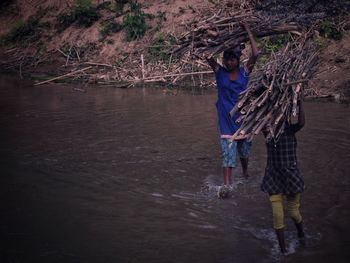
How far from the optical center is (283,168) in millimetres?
4363

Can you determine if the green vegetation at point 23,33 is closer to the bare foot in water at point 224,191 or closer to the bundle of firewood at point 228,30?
the bundle of firewood at point 228,30

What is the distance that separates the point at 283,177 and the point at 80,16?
13.8m

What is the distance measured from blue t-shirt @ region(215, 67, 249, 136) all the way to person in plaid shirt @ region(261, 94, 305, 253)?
4.29 feet

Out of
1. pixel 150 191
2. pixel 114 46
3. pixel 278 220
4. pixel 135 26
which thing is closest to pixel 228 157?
pixel 150 191

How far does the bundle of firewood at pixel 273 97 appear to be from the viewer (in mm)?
4246

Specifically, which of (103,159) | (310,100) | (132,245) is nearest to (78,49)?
(310,100)

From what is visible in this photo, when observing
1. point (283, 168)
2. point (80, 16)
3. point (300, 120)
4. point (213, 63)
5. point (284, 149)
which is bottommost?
point (283, 168)

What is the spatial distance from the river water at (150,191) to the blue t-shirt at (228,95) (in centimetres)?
72

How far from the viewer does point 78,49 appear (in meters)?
15.9

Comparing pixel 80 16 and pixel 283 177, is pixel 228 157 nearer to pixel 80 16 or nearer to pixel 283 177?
pixel 283 177

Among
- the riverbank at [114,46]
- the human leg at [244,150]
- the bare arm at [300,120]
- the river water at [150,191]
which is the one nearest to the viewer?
the bare arm at [300,120]

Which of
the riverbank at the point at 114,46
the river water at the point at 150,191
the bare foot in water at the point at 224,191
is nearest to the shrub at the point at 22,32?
the riverbank at the point at 114,46

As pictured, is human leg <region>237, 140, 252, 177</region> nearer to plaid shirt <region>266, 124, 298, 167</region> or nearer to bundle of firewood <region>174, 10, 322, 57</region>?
bundle of firewood <region>174, 10, 322, 57</region>

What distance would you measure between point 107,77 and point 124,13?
3375 millimetres
